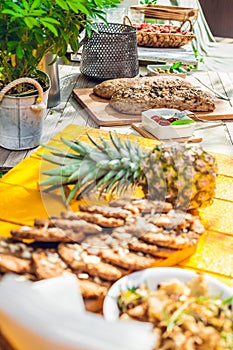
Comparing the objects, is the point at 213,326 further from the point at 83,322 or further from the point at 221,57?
the point at 221,57

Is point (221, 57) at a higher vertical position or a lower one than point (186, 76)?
lower

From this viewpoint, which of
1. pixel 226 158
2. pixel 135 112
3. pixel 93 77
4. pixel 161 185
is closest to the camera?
pixel 161 185

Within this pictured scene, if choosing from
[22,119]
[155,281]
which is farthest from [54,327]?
[22,119]

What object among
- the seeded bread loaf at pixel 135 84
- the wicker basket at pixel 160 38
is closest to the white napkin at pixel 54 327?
the seeded bread loaf at pixel 135 84

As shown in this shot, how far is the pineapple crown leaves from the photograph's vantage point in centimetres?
99

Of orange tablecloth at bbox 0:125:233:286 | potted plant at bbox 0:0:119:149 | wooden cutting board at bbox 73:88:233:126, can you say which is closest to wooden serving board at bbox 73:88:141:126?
wooden cutting board at bbox 73:88:233:126

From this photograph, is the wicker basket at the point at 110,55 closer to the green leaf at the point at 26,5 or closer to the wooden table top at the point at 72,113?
the wooden table top at the point at 72,113

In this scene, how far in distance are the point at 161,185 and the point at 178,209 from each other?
0.17 ft

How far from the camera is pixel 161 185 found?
1014mm

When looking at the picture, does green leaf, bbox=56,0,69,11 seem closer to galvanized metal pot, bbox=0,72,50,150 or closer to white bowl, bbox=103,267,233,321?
galvanized metal pot, bbox=0,72,50,150

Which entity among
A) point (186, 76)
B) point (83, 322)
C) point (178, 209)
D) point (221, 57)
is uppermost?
point (83, 322)

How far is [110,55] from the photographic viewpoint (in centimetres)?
210

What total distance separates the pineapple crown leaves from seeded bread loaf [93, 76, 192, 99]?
81 centimetres

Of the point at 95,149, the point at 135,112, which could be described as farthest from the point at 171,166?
the point at 135,112
